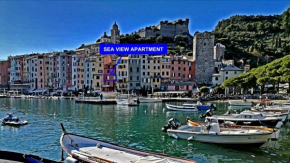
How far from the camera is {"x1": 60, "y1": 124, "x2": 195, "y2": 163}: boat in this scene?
1284 centimetres

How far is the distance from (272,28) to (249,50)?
46802 millimetres

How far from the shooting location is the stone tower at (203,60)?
84625 millimetres

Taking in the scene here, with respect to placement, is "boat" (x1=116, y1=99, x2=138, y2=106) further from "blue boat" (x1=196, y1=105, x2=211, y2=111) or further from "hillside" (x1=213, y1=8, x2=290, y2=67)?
"hillside" (x1=213, y1=8, x2=290, y2=67)

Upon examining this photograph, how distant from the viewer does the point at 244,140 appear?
19172 millimetres

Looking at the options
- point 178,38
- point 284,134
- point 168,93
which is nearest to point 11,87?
point 168,93

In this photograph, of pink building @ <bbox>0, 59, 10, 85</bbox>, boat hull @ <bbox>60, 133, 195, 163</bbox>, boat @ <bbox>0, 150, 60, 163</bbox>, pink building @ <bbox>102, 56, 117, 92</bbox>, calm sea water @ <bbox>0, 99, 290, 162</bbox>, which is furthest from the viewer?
pink building @ <bbox>0, 59, 10, 85</bbox>

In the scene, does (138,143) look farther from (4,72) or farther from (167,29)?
(167,29)

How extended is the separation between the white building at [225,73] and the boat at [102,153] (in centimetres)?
7153

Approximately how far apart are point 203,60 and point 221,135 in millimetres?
67246

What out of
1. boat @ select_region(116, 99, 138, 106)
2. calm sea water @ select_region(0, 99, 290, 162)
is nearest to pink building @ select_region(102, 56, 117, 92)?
boat @ select_region(116, 99, 138, 106)

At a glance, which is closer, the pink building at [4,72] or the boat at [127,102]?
the boat at [127,102]

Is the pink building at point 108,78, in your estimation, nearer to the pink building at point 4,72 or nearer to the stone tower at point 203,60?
the stone tower at point 203,60

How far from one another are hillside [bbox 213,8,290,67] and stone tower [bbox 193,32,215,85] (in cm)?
2098

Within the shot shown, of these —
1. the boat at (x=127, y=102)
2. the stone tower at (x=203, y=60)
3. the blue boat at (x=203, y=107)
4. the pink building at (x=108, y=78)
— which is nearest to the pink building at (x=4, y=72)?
the pink building at (x=108, y=78)
